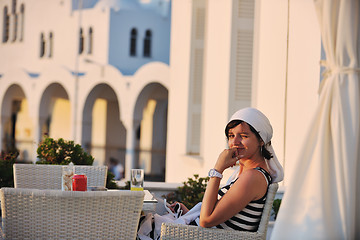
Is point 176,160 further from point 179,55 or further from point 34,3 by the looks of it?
point 34,3

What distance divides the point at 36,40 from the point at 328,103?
72.3 ft

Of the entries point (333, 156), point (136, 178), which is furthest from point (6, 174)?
point (333, 156)

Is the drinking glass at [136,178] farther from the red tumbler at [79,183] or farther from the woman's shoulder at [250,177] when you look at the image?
the woman's shoulder at [250,177]

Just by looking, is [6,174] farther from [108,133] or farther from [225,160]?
[108,133]

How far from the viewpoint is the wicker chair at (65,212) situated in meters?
2.27

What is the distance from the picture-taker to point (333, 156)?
95.6 inches

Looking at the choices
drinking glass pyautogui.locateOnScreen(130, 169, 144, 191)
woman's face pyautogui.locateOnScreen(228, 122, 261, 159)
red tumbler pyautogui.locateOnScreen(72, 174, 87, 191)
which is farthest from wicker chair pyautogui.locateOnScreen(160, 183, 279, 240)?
drinking glass pyautogui.locateOnScreen(130, 169, 144, 191)

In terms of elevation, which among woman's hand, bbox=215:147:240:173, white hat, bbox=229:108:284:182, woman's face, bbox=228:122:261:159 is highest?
white hat, bbox=229:108:284:182

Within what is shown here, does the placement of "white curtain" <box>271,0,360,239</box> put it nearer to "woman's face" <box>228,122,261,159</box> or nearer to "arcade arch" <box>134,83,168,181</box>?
"woman's face" <box>228,122,261,159</box>

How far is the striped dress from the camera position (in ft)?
8.62

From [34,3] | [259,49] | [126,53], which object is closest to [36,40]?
[34,3]

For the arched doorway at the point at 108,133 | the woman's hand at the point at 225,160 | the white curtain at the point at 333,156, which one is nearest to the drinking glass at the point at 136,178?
the woman's hand at the point at 225,160

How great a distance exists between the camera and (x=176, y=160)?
1088 centimetres

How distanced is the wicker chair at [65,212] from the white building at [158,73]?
87 cm
